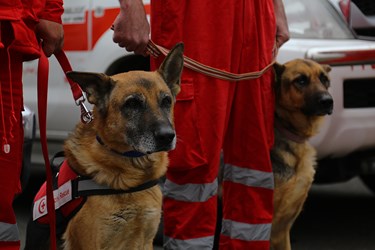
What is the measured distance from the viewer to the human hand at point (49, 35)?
2.91 meters

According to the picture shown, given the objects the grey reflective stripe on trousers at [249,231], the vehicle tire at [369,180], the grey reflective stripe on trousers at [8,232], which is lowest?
the vehicle tire at [369,180]

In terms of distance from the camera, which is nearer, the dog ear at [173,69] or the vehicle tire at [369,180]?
the dog ear at [173,69]

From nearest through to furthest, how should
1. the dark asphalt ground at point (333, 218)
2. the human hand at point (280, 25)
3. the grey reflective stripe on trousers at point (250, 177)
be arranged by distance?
the grey reflective stripe on trousers at point (250, 177) → the human hand at point (280, 25) → the dark asphalt ground at point (333, 218)

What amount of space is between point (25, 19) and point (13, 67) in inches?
7.0

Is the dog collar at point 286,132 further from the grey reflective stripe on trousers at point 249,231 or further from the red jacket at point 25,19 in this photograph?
the red jacket at point 25,19

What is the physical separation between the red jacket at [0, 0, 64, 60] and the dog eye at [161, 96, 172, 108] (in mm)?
590

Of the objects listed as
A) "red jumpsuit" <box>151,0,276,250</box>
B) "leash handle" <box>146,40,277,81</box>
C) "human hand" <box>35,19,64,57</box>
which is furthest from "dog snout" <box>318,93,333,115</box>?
"human hand" <box>35,19,64,57</box>

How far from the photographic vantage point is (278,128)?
173 inches

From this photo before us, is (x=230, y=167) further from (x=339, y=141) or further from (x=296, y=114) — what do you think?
(x=339, y=141)

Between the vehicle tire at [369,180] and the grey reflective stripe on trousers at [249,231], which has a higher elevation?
the grey reflective stripe on trousers at [249,231]

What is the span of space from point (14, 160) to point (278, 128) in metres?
1.92

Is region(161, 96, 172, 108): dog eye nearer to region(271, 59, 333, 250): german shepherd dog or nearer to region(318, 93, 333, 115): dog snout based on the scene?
region(271, 59, 333, 250): german shepherd dog

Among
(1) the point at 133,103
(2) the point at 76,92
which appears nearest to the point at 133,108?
(1) the point at 133,103

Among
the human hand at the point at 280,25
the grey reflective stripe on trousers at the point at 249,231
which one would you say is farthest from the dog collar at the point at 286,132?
the grey reflective stripe on trousers at the point at 249,231
